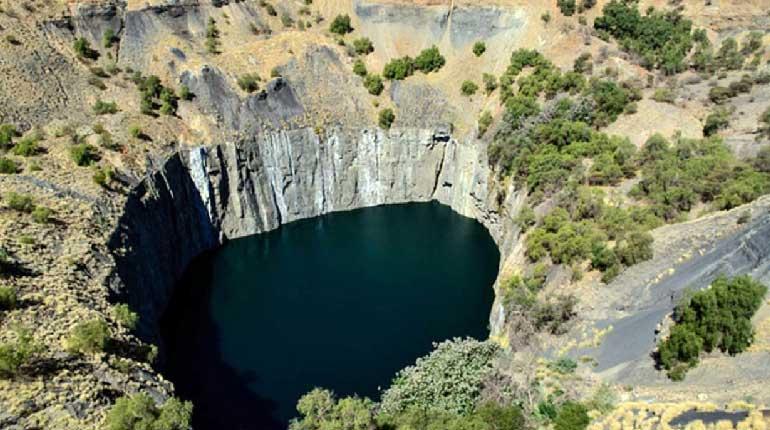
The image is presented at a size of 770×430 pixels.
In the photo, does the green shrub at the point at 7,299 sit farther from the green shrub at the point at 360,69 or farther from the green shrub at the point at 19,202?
the green shrub at the point at 360,69

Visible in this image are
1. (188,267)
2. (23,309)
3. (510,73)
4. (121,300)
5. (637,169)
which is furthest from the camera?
(510,73)

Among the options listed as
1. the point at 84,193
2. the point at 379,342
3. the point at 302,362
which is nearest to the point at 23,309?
the point at 84,193

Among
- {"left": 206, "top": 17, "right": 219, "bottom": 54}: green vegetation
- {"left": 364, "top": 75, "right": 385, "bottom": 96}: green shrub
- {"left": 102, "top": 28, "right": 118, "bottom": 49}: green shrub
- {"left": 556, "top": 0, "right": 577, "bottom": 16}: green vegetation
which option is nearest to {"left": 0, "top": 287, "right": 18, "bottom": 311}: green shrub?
{"left": 102, "top": 28, "right": 118, "bottom": 49}: green shrub

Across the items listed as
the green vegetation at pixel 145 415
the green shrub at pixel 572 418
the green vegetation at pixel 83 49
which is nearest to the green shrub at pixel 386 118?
the green vegetation at pixel 83 49

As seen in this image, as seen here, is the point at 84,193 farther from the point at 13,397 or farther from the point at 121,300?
the point at 13,397

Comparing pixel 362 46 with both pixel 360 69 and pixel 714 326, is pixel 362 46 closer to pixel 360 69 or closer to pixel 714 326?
pixel 360 69

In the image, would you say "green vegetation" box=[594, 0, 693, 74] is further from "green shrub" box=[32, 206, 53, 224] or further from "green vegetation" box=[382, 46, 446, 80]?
"green shrub" box=[32, 206, 53, 224]

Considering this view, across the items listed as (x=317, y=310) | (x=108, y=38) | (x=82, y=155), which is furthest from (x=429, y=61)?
(x=82, y=155)
